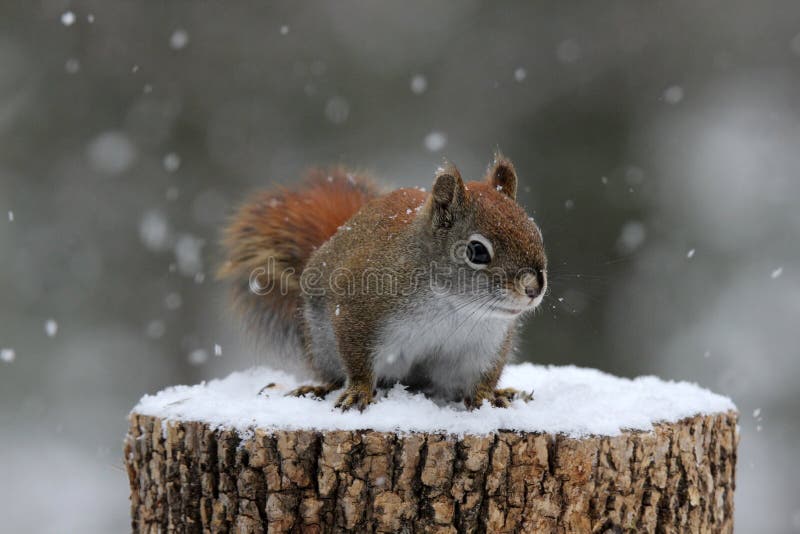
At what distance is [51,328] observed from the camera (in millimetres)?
4391

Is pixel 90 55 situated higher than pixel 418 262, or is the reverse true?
pixel 90 55

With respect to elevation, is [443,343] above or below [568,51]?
below

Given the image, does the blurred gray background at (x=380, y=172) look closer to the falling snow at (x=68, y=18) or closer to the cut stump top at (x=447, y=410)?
the falling snow at (x=68, y=18)

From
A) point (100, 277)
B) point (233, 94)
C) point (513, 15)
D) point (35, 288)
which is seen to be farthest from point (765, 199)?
point (35, 288)

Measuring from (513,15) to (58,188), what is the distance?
2623 mm

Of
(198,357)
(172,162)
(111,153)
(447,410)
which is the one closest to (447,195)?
(447,410)

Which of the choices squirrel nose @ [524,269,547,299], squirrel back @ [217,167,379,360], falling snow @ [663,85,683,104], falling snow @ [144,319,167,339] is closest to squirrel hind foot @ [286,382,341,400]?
squirrel back @ [217,167,379,360]

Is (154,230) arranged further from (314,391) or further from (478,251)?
(478,251)

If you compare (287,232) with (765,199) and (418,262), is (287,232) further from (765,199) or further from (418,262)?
(765,199)

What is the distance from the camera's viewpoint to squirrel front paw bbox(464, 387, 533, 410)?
1.81 metres

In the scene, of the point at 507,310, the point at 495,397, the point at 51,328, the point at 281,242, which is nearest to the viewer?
the point at 507,310

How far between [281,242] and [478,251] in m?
0.71

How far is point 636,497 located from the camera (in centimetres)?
158

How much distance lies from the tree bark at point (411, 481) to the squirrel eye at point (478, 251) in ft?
1.13
